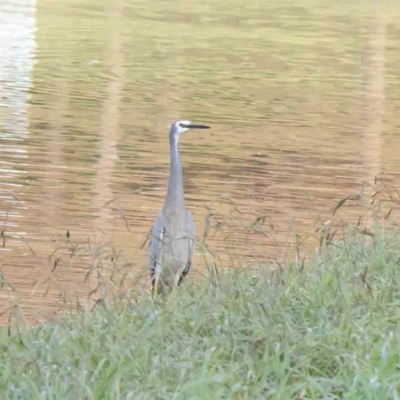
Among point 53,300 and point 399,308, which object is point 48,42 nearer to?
point 53,300

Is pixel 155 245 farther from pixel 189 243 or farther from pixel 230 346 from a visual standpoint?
pixel 230 346

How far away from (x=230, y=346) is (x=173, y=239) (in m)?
2.32

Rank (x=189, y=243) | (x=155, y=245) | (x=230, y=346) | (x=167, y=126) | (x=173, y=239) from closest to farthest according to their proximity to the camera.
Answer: (x=230, y=346) → (x=173, y=239) → (x=155, y=245) → (x=189, y=243) → (x=167, y=126)

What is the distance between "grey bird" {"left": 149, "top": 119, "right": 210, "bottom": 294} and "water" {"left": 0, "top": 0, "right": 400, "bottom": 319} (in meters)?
0.27

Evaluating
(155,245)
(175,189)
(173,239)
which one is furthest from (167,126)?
(173,239)

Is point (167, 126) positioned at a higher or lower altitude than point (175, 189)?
lower

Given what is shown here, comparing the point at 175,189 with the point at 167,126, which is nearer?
the point at 175,189

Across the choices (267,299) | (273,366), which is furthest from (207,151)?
→ (273,366)

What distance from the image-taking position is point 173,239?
7.38m

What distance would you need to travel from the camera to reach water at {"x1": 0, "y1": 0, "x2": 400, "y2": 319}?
9.63 metres

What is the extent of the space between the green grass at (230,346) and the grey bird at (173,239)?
1.03 m

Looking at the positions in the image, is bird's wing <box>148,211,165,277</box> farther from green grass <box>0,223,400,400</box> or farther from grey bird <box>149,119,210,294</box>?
green grass <box>0,223,400,400</box>

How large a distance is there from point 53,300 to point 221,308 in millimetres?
2390

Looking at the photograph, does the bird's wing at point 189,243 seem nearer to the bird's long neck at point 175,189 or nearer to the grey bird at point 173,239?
the grey bird at point 173,239
